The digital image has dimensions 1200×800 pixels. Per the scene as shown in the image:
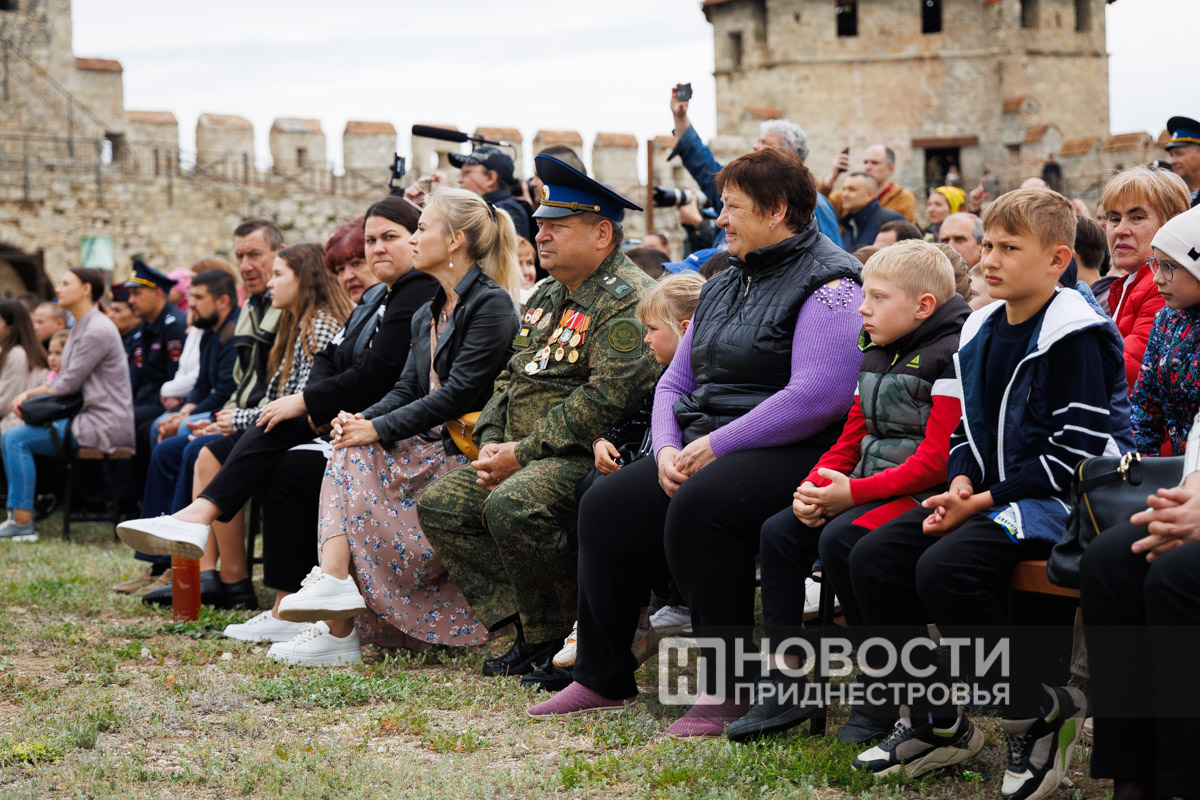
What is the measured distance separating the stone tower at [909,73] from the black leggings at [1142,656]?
2661 cm

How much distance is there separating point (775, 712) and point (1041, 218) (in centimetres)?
152

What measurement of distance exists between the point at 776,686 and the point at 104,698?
2253 mm

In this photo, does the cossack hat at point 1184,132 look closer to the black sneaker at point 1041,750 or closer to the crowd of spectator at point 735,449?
the crowd of spectator at point 735,449

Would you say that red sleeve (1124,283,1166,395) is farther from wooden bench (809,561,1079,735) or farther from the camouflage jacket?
the camouflage jacket

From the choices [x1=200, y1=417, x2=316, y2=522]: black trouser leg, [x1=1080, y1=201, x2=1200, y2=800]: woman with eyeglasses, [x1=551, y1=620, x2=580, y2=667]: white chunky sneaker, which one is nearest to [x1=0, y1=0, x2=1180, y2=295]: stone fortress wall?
[x1=200, y1=417, x2=316, y2=522]: black trouser leg

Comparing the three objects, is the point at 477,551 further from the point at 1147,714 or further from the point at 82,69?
the point at 82,69

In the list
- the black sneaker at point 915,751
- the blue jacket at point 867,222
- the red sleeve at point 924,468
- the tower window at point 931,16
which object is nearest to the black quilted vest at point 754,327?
the red sleeve at point 924,468

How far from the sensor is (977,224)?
5965mm

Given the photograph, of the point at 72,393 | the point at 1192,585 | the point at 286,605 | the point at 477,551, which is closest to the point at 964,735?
the point at 1192,585

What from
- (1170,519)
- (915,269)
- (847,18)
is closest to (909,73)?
(847,18)

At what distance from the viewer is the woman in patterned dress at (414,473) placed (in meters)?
4.98

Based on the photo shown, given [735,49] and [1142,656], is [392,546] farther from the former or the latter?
[735,49]

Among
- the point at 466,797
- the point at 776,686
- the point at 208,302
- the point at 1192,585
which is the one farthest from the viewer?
the point at 208,302

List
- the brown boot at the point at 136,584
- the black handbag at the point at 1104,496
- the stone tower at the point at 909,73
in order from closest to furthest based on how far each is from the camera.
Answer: the black handbag at the point at 1104,496, the brown boot at the point at 136,584, the stone tower at the point at 909,73
